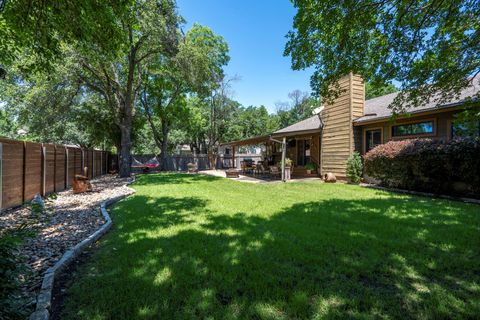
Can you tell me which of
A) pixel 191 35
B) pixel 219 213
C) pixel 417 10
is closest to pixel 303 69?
pixel 417 10

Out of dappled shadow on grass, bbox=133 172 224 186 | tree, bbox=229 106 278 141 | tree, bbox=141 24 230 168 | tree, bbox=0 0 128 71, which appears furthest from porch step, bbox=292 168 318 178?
tree, bbox=229 106 278 141

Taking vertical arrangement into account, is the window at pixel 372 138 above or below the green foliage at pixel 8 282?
above

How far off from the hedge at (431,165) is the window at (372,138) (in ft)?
5.85

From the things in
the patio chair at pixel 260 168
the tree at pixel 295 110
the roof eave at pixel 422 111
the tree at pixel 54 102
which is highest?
the tree at pixel 295 110

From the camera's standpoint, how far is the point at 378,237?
3936mm

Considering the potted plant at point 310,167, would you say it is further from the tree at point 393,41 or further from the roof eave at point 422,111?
the tree at point 393,41

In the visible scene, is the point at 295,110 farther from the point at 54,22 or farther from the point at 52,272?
the point at 52,272

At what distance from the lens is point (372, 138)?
36.3 ft

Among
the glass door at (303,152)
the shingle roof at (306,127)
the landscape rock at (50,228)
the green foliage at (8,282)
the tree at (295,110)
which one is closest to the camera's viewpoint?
the green foliage at (8,282)

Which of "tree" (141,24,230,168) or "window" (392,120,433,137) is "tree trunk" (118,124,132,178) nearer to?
"tree" (141,24,230,168)

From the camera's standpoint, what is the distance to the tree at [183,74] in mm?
13805

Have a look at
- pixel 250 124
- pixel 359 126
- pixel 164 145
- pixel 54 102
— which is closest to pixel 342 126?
pixel 359 126

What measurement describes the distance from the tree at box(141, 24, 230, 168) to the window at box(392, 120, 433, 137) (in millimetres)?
10320

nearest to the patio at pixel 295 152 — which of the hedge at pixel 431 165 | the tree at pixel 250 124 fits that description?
the hedge at pixel 431 165
